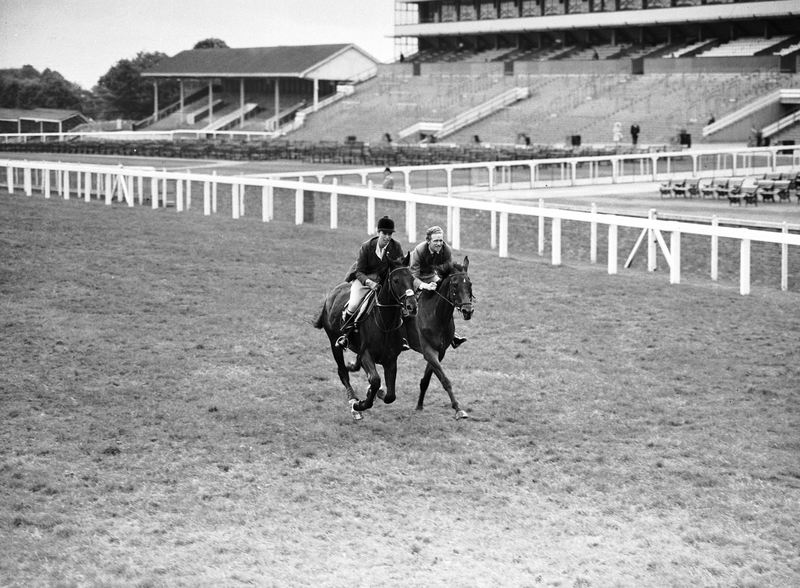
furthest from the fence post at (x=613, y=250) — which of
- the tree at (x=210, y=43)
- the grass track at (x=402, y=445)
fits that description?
the tree at (x=210, y=43)

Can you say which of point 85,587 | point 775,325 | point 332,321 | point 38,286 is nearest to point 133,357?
point 332,321

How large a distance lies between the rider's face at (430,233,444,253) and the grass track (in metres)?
1.54

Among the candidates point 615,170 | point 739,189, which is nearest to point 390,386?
point 739,189

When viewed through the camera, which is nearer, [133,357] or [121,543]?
[121,543]

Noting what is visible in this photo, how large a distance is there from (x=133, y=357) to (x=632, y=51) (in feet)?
204

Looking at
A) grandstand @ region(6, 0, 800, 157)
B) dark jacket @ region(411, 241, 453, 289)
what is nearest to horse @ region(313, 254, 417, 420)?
dark jacket @ region(411, 241, 453, 289)

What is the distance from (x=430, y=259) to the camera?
10.8m

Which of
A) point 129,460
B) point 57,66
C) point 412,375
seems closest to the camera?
point 129,460

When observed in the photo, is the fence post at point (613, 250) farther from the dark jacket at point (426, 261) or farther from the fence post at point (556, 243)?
the dark jacket at point (426, 261)

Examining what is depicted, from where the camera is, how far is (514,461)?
918 centimetres

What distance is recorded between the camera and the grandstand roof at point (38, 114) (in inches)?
2343

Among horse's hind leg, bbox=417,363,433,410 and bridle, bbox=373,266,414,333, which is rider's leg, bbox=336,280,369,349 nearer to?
bridle, bbox=373,266,414,333

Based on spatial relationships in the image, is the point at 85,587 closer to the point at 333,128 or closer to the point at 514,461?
the point at 514,461

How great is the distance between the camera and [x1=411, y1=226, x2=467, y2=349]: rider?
10.6 m
